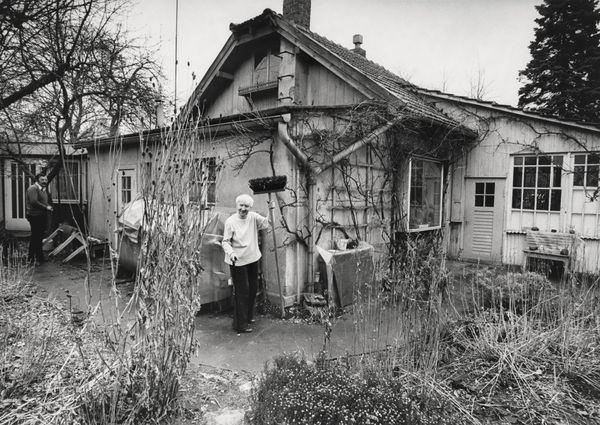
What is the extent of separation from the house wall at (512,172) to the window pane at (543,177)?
0.98 ft

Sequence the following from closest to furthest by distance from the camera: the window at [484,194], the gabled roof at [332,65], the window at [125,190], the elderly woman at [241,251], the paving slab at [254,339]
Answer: the paving slab at [254,339]
the elderly woman at [241,251]
the gabled roof at [332,65]
the window at [484,194]
the window at [125,190]

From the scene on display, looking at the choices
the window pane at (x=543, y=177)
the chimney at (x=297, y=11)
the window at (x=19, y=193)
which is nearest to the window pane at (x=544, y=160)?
the window pane at (x=543, y=177)

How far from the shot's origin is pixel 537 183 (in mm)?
9180

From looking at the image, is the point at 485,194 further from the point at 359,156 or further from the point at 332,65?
the point at 332,65

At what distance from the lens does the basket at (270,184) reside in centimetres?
546

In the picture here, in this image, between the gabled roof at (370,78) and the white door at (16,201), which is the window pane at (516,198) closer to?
the gabled roof at (370,78)

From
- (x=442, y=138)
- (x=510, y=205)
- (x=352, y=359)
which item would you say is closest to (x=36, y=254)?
(x=352, y=359)

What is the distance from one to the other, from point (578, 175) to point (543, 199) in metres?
0.89

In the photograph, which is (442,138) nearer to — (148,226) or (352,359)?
(352,359)

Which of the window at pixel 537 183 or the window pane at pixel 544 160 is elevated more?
the window pane at pixel 544 160

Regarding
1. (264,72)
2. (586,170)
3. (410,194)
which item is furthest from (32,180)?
(586,170)

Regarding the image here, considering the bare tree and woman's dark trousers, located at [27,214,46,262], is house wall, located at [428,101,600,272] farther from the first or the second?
woman's dark trousers, located at [27,214,46,262]

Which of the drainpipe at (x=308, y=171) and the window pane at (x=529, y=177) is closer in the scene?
the drainpipe at (x=308, y=171)

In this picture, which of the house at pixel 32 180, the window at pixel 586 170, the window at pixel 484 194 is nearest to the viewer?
the window at pixel 586 170
